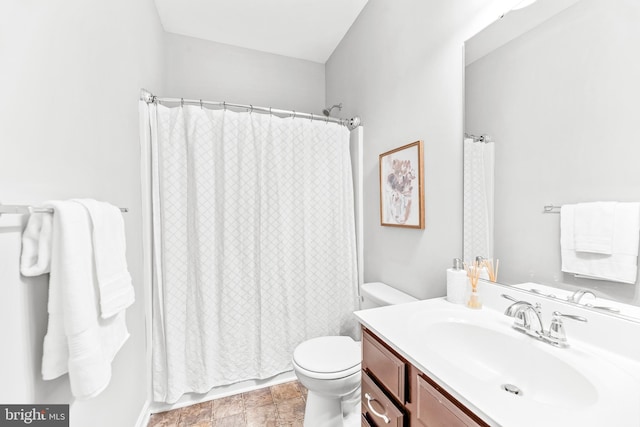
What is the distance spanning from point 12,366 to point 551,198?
1553 mm

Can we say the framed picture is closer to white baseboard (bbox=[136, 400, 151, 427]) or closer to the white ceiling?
the white ceiling

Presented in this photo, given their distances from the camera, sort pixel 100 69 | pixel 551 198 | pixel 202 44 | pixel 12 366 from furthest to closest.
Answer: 1. pixel 202 44
2. pixel 100 69
3. pixel 551 198
4. pixel 12 366

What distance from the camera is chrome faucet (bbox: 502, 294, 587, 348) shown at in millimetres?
797

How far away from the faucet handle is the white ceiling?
217cm

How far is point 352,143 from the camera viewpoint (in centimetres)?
216

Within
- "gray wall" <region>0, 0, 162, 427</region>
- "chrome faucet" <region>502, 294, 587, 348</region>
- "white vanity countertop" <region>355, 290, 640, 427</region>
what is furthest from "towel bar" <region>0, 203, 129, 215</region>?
"chrome faucet" <region>502, 294, 587, 348</region>

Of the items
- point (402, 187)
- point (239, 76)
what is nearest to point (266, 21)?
point (239, 76)

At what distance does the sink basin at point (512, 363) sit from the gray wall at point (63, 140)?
1083 millimetres

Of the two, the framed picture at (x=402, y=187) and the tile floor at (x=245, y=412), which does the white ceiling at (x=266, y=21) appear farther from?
the tile floor at (x=245, y=412)

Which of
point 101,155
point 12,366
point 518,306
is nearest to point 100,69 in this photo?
point 101,155

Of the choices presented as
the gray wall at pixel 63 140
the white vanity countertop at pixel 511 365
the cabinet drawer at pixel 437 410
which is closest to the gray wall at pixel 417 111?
the white vanity countertop at pixel 511 365

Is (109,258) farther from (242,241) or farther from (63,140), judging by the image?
(242,241)

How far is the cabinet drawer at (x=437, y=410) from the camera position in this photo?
60 cm

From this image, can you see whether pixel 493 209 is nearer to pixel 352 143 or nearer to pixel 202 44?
pixel 352 143
